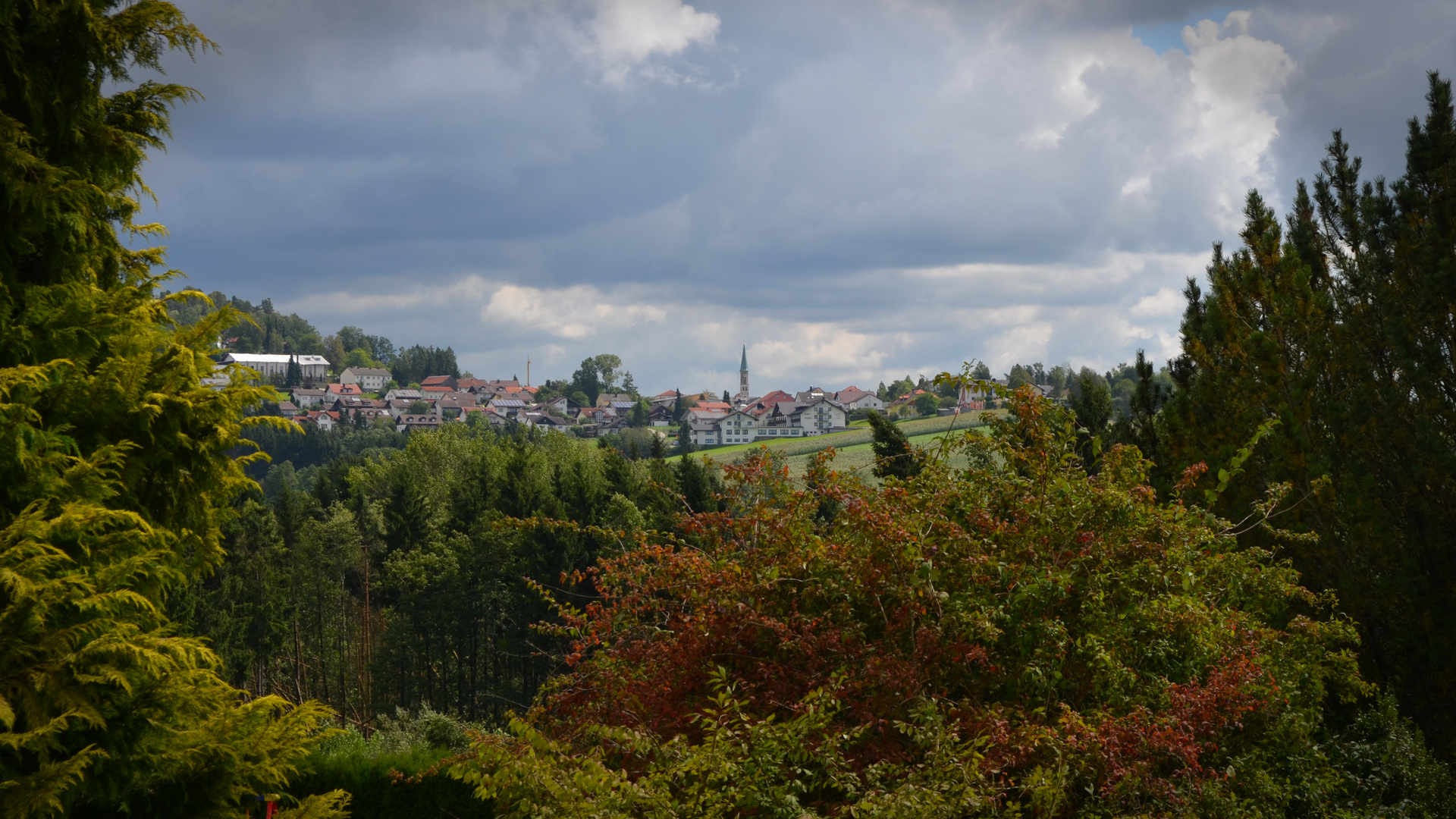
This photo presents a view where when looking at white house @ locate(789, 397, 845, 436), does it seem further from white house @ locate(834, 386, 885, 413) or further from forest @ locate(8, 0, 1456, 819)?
forest @ locate(8, 0, 1456, 819)

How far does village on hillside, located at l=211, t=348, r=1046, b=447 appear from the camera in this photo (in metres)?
90.9

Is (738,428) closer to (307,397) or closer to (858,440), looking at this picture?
(858,440)

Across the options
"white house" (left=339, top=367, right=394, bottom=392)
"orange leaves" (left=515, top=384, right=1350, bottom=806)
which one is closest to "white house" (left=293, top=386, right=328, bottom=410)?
"white house" (left=339, top=367, right=394, bottom=392)

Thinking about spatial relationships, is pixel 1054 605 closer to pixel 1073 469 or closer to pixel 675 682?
pixel 1073 469

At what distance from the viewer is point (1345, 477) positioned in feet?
25.7

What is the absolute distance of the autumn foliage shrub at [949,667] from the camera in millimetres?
4023

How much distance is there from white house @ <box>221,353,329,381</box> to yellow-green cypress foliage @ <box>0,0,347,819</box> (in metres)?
137

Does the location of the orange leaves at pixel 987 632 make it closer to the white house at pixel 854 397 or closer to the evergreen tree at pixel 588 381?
the white house at pixel 854 397

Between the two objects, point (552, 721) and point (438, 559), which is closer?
point (552, 721)

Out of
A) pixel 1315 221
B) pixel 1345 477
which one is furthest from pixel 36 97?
pixel 1315 221

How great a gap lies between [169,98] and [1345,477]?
1006 centimetres

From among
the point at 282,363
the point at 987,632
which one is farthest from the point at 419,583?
the point at 282,363

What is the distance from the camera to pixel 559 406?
137m

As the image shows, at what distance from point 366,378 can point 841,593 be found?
158452mm
